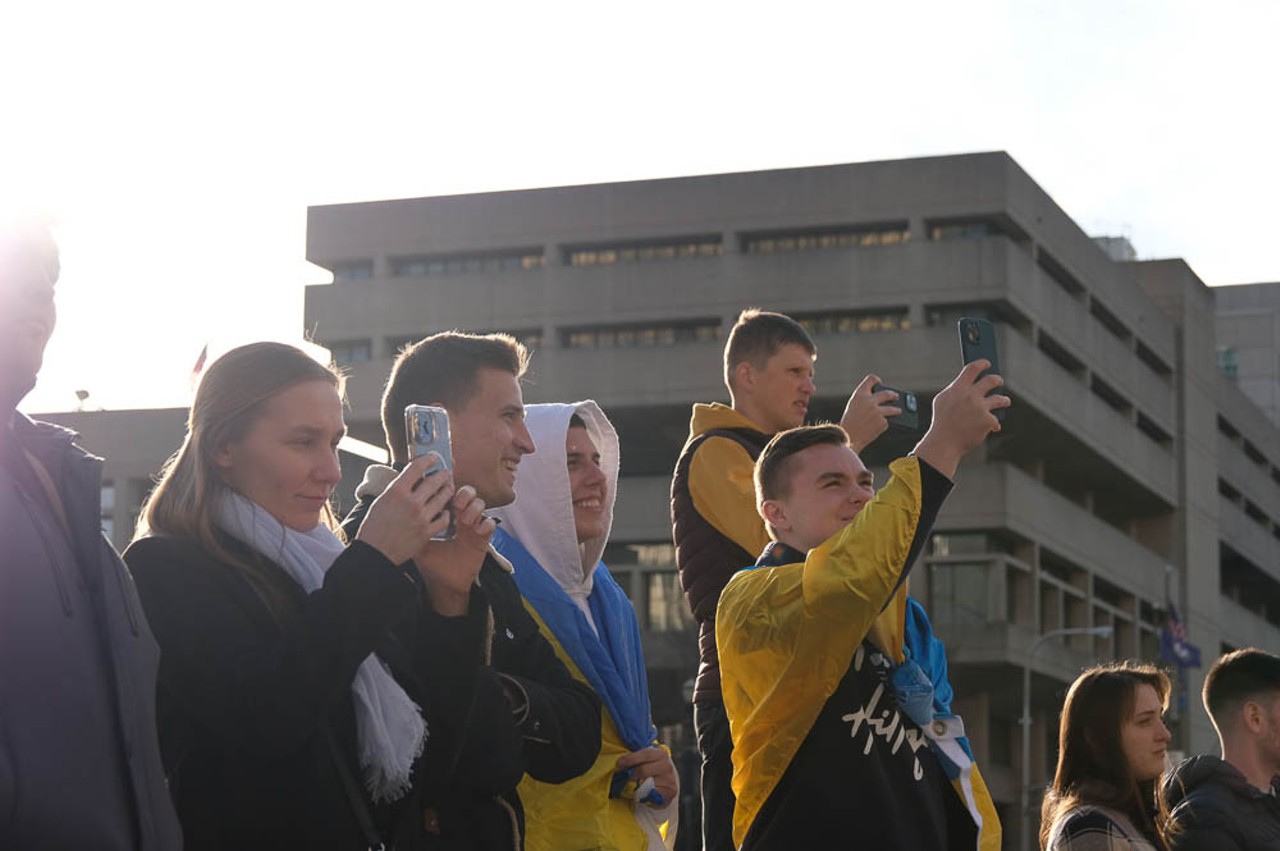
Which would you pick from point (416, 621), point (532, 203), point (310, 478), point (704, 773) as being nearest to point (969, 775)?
point (704, 773)

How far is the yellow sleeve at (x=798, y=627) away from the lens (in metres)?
5.06

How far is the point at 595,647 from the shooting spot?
5746mm

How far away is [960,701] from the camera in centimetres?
6575

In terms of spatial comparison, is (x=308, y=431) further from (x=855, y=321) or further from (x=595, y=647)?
(x=855, y=321)

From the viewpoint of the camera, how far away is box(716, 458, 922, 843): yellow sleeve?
5.06 meters

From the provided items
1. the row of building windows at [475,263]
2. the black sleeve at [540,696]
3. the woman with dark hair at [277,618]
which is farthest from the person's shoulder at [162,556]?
the row of building windows at [475,263]

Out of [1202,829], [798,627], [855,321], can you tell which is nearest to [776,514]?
[798,627]

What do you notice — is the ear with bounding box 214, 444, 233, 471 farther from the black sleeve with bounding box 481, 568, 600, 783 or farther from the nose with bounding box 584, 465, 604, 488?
the nose with bounding box 584, 465, 604, 488

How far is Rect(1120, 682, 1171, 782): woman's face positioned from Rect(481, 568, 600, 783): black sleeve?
91.4 inches

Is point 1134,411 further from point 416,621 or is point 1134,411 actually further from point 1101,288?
point 416,621

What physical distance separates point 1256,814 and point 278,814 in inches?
161

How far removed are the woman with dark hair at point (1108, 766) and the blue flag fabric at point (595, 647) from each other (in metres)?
1.56

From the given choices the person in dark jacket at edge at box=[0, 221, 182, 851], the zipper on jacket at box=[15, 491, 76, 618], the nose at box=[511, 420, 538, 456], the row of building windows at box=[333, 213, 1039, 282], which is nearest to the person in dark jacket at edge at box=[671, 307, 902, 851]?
the nose at box=[511, 420, 538, 456]

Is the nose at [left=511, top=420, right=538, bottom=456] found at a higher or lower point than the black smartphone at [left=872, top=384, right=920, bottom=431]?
lower
